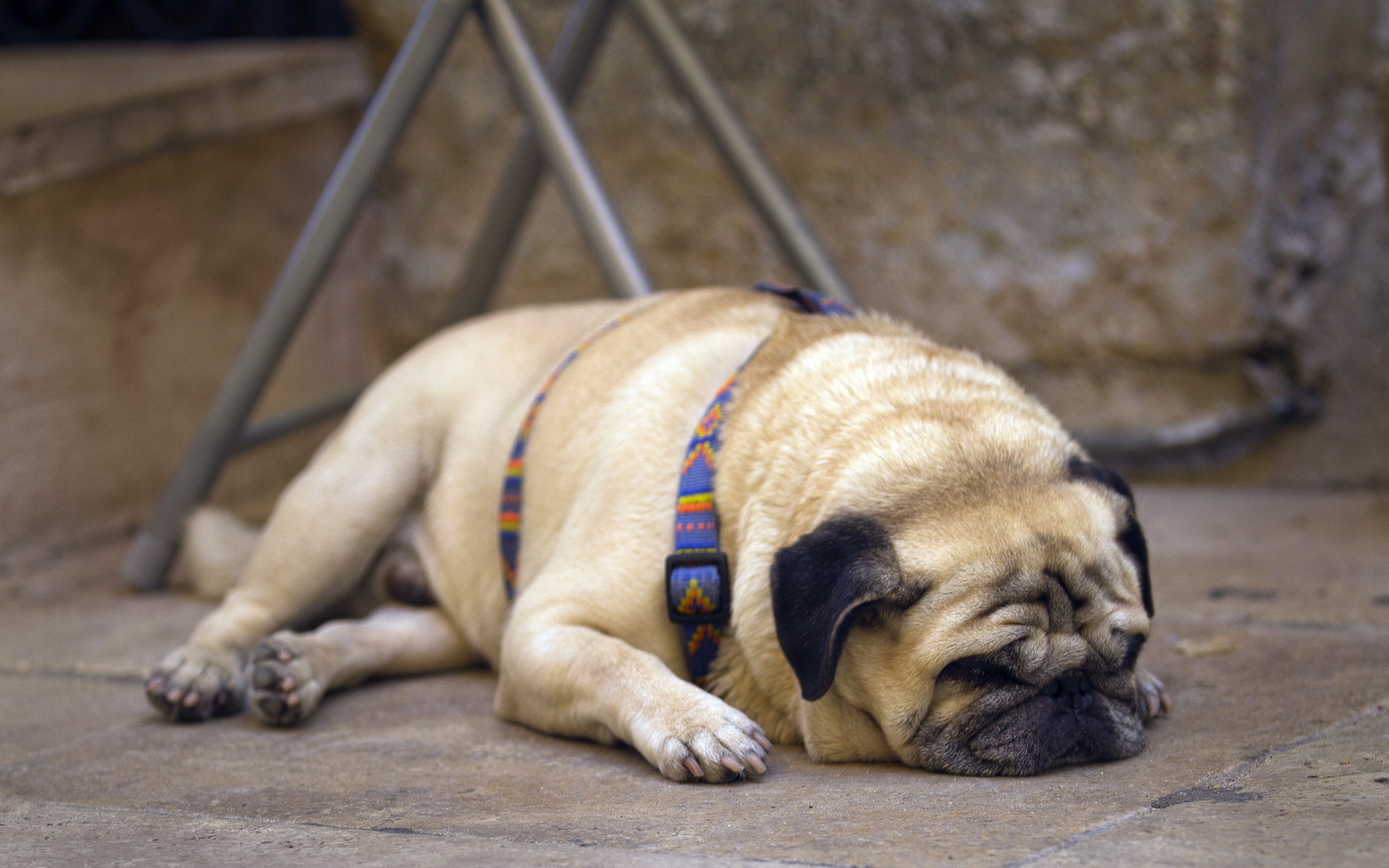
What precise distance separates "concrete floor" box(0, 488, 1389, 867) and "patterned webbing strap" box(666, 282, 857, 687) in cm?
25

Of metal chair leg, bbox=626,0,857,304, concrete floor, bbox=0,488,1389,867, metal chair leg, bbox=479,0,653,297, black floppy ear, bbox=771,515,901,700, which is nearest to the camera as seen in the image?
concrete floor, bbox=0,488,1389,867

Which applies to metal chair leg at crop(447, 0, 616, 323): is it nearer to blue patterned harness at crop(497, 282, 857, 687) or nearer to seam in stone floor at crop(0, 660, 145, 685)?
seam in stone floor at crop(0, 660, 145, 685)

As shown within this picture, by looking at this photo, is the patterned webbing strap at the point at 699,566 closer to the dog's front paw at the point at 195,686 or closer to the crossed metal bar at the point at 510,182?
the dog's front paw at the point at 195,686

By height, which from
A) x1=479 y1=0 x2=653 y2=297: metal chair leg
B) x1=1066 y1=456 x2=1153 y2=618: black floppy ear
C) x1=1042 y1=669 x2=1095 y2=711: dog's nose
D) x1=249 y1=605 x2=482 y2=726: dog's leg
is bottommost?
x1=249 y1=605 x2=482 y2=726: dog's leg

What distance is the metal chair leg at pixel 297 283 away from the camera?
402 centimetres

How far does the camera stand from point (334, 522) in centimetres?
339

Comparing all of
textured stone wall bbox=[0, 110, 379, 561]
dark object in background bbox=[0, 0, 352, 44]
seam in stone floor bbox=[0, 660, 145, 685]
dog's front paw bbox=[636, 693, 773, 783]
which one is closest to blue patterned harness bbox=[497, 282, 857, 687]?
dog's front paw bbox=[636, 693, 773, 783]

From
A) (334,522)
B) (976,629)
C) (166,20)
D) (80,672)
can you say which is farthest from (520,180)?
(166,20)

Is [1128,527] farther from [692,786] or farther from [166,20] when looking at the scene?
[166,20]

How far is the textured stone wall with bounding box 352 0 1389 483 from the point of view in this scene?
4578mm

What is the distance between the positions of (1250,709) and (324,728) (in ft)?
6.18

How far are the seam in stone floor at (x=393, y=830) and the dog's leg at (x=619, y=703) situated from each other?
378mm

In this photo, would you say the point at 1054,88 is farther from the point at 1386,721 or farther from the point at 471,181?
the point at 1386,721

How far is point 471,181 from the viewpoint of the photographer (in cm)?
554
